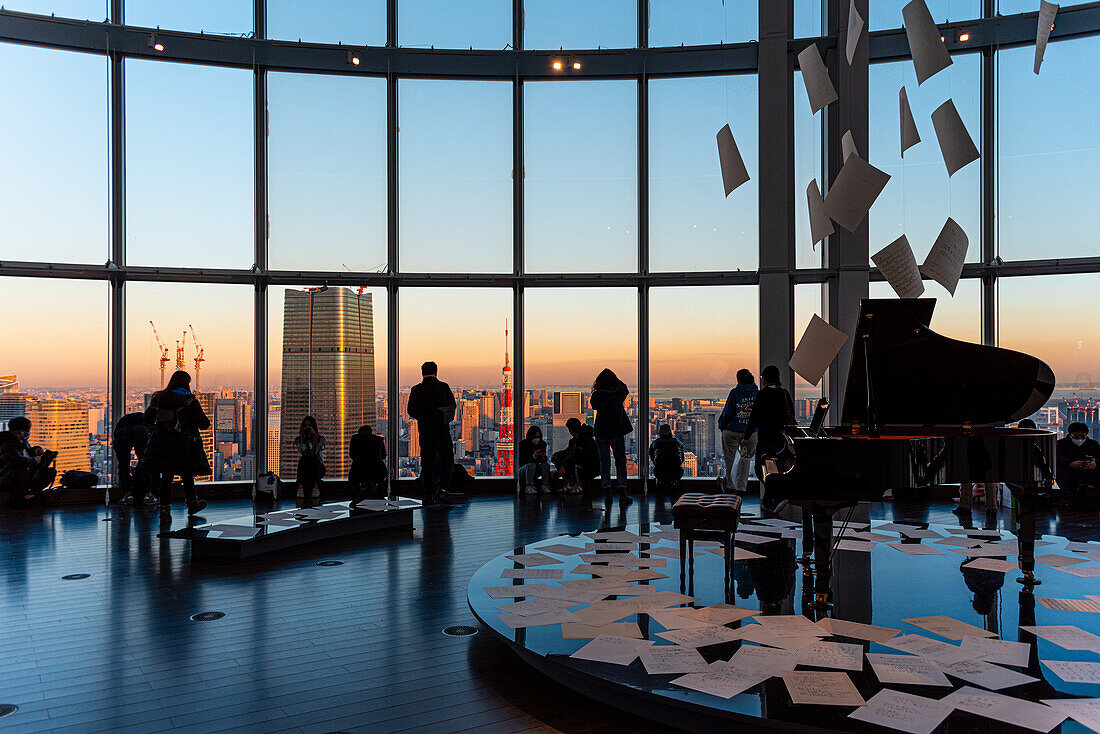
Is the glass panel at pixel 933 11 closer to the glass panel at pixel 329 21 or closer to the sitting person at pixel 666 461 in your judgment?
the sitting person at pixel 666 461

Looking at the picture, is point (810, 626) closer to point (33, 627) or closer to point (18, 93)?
point (33, 627)

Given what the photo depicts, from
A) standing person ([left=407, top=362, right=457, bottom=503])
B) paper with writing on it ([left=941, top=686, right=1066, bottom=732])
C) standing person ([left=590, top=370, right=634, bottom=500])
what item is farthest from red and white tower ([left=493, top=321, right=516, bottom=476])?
paper with writing on it ([left=941, top=686, right=1066, bottom=732])

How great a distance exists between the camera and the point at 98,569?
530 centimetres

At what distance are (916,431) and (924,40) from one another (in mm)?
2304

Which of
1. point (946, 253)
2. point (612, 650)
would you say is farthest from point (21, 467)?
point (946, 253)

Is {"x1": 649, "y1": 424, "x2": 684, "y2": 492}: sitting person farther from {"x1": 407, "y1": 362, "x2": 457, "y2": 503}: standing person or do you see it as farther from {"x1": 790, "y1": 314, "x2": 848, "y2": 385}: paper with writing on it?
{"x1": 790, "y1": 314, "x2": 848, "y2": 385}: paper with writing on it

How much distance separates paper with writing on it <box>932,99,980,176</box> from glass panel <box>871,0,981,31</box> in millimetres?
5385

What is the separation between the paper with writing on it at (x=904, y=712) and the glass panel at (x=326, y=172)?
781 centimetres

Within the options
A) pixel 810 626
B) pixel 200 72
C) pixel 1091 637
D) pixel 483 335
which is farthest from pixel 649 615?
pixel 200 72

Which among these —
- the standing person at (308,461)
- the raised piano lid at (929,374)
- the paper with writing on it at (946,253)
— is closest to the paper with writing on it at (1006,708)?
the raised piano lid at (929,374)

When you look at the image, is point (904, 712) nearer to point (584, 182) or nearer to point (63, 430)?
point (584, 182)

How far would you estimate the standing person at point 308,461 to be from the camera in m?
8.45

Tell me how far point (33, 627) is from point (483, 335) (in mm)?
6179

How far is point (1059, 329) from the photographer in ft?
29.1
